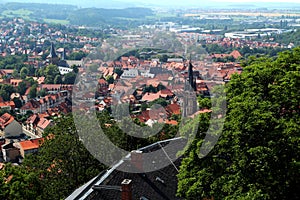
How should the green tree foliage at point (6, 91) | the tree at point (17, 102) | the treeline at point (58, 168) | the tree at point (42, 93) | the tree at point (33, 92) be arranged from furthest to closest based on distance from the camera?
the tree at point (42, 93) < the tree at point (33, 92) < the green tree foliage at point (6, 91) < the tree at point (17, 102) < the treeline at point (58, 168)

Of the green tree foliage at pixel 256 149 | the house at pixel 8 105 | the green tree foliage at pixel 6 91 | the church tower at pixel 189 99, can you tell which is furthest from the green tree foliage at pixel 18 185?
the green tree foliage at pixel 6 91

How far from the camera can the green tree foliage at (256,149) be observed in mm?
9383

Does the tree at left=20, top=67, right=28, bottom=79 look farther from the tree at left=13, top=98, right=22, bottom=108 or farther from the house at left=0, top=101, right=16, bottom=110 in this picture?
the house at left=0, top=101, right=16, bottom=110

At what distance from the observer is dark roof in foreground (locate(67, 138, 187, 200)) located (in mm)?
10992

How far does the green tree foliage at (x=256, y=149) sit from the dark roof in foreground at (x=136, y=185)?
129 cm

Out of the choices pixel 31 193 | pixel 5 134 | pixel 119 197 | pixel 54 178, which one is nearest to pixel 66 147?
pixel 54 178

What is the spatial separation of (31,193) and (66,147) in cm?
235

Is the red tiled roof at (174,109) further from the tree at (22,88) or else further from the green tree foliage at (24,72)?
the green tree foliage at (24,72)

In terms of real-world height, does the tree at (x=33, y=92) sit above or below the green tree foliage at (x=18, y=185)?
below

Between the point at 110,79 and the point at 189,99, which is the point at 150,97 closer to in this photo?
the point at 110,79

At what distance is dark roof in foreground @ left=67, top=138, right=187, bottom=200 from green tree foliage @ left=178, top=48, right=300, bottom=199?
1.29 meters

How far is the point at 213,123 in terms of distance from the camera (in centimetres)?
1055

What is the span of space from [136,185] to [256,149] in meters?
3.67

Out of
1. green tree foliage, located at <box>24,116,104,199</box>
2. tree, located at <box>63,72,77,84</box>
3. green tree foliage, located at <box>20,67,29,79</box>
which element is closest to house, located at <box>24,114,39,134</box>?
tree, located at <box>63,72,77,84</box>
